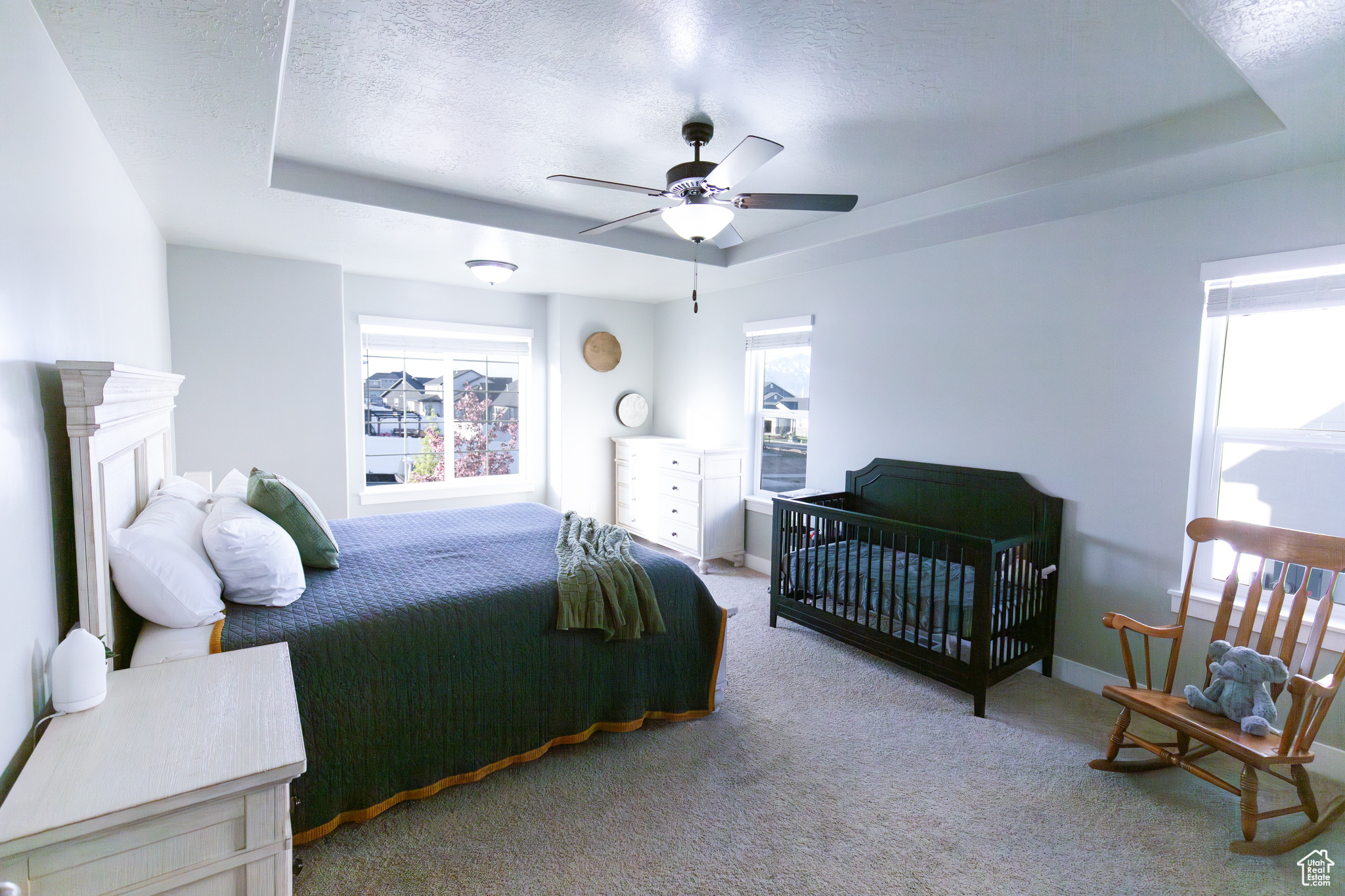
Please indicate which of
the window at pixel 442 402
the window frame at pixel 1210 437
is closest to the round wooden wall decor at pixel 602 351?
the window at pixel 442 402

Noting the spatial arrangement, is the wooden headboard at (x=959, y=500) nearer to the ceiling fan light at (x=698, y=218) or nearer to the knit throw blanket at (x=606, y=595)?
the knit throw blanket at (x=606, y=595)

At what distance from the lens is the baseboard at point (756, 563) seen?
4.74m

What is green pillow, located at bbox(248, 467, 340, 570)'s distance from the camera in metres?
2.33

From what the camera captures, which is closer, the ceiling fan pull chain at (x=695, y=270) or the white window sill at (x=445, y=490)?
the ceiling fan pull chain at (x=695, y=270)

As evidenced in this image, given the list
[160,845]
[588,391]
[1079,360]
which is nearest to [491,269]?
[588,391]

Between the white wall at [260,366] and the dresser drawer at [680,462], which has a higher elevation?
the white wall at [260,366]

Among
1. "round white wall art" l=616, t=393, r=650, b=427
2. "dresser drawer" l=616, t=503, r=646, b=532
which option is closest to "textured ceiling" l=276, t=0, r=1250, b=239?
"round white wall art" l=616, t=393, r=650, b=427

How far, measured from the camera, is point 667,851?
1883mm

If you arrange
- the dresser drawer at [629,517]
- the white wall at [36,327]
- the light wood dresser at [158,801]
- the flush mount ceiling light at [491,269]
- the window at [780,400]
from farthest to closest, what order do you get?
the dresser drawer at [629,517] → the window at [780,400] → the flush mount ceiling light at [491,269] → the white wall at [36,327] → the light wood dresser at [158,801]

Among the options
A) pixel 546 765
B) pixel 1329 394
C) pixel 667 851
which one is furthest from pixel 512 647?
pixel 1329 394

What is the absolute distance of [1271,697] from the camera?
2.11m

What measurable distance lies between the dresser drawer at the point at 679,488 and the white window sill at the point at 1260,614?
9.15 ft

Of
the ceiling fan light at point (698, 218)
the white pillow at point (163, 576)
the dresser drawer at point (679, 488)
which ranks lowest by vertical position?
the dresser drawer at point (679, 488)

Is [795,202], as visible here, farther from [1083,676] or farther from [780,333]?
[1083,676]
